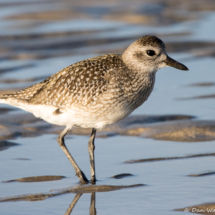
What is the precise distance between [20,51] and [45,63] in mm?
1693

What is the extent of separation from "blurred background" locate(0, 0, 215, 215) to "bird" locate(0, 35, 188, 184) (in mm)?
701

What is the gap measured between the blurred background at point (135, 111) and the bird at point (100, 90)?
2.30 ft

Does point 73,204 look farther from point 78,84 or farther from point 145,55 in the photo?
point 145,55

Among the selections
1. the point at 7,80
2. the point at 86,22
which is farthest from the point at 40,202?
the point at 86,22

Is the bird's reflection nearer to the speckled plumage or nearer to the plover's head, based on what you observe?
the speckled plumage

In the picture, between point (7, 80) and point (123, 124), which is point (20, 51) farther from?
point (123, 124)

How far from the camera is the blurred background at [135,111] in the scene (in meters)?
6.24

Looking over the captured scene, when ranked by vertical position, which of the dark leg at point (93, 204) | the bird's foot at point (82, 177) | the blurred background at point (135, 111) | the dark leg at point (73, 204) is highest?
the blurred background at point (135, 111)

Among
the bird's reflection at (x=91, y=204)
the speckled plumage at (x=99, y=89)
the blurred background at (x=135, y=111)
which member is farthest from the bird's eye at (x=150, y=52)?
the bird's reflection at (x=91, y=204)

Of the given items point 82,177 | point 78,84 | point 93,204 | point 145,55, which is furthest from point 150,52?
point 93,204

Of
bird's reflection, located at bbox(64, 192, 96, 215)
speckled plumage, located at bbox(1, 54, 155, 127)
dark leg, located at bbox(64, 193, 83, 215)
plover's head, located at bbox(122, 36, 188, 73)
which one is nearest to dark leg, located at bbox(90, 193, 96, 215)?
bird's reflection, located at bbox(64, 192, 96, 215)

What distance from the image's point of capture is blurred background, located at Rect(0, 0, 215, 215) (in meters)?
6.24

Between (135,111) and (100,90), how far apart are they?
9.53ft

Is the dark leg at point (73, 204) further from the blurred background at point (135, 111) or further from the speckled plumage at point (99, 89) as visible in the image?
the speckled plumage at point (99, 89)
